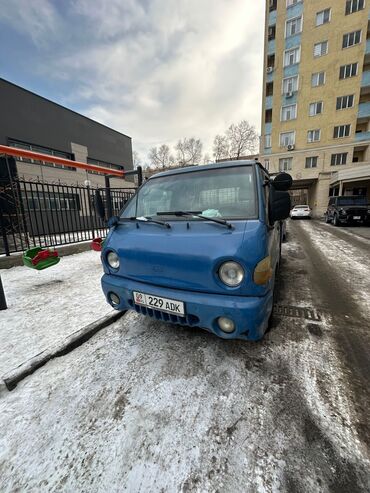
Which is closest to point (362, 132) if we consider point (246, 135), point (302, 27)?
point (302, 27)

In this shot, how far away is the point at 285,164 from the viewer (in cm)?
2658

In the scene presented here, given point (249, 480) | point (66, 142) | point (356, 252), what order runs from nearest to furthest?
point (249, 480) < point (356, 252) < point (66, 142)

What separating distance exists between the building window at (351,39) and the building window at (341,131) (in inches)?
325

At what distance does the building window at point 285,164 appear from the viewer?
86.2 feet

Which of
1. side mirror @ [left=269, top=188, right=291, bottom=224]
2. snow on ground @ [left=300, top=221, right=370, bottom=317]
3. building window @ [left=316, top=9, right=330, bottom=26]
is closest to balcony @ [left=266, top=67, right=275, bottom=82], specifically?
building window @ [left=316, top=9, right=330, bottom=26]

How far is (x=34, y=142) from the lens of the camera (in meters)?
16.1

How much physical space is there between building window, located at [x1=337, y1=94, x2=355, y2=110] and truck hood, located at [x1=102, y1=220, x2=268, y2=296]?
3170 cm

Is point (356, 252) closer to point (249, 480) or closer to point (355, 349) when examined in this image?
point (355, 349)

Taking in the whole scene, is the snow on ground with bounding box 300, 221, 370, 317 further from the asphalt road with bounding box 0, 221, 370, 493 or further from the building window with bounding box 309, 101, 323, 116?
the building window with bounding box 309, 101, 323, 116

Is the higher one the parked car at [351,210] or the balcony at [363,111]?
the balcony at [363,111]

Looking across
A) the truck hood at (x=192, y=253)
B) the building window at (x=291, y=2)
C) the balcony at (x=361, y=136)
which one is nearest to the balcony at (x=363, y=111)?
the balcony at (x=361, y=136)

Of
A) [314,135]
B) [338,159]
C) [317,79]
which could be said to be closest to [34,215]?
[314,135]

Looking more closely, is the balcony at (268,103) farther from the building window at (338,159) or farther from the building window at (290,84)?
the building window at (338,159)

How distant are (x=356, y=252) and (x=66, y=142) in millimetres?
22072
